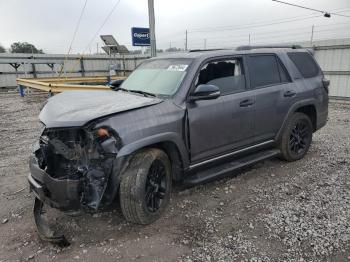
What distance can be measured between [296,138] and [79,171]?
12.6 feet

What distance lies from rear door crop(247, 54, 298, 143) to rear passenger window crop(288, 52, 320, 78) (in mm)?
379

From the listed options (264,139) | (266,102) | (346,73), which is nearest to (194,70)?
(266,102)

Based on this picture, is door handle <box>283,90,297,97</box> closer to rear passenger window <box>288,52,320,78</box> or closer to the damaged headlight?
rear passenger window <box>288,52,320,78</box>

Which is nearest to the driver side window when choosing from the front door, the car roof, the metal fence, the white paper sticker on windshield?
the front door

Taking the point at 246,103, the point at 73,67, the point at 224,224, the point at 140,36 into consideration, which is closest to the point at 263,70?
the point at 246,103

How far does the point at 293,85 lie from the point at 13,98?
1351 cm

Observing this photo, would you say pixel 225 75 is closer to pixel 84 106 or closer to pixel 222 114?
pixel 222 114

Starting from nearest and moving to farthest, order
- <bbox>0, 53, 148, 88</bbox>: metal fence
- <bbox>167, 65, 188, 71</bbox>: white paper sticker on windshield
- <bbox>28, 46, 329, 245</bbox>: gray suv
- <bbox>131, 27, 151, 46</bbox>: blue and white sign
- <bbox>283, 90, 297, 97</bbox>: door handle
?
<bbox>28, 46, 329, 245</bbox>: gray suv → <bbox>167, 65, 188, 71</bbox>: white paper sticker on windshield → <bbox>283, 90, 297, 97</bbox>: door handle → <bbox>131, 27, 151, 46</bbox>: blue and white sign → <bbox>0, 53, 148, 88</bbox>: metal fence

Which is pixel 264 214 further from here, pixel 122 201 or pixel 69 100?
pixel 69 100

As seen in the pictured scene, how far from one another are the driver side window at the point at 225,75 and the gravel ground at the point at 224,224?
141 centimetres

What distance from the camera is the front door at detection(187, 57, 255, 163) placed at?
12.7ft

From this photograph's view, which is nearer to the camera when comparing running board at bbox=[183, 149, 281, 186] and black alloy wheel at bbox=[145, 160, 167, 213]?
black alloy wheel at bbox=[145, 160, 167, 213]

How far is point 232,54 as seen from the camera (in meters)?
4.41

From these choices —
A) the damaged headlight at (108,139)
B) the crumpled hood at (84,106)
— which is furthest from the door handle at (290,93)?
the damaged headlight at (108,139)
